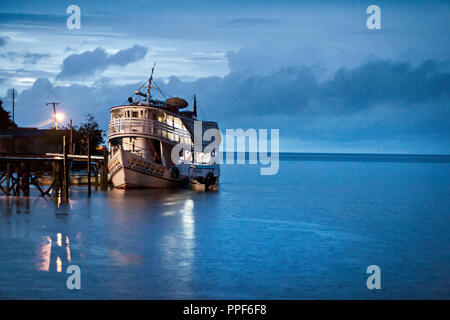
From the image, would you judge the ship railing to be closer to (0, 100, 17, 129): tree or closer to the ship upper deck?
the ship upper deck

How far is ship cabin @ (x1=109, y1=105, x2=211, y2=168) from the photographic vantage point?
46312 mm

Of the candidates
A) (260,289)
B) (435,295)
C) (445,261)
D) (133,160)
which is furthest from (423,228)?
(133,160)

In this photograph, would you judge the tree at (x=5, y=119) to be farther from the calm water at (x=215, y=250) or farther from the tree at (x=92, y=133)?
the calm water at (x=215, y=250)

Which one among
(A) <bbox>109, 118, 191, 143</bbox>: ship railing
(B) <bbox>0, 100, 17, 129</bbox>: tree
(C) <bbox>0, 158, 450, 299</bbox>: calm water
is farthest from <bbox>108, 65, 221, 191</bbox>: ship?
(B) <bbox>0, 100, 17, 129</bbox>: tree

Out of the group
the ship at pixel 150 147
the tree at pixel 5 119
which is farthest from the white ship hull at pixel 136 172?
the tree at pixel 5 119

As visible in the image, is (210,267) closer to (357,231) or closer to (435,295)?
(435,295)

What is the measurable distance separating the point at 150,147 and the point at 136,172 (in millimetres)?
2728

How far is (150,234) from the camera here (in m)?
25.2

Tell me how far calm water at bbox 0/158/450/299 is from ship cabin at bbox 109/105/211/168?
27.2ft

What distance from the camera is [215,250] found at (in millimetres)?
21906

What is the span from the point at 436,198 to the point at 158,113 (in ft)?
95.3

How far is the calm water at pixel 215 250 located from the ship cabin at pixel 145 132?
8.29 meters

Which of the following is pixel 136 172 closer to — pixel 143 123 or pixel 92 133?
pixel 143 123

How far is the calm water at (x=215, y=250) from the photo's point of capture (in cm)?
1565
